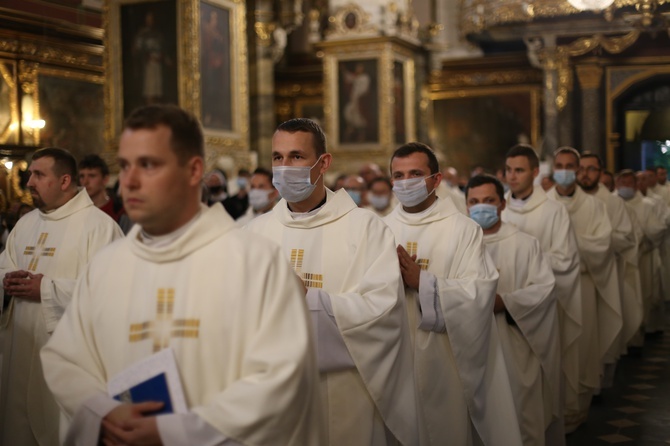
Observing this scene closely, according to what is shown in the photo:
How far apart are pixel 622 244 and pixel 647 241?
3.04 m

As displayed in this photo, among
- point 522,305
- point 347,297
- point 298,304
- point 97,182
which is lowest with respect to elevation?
point 522,305

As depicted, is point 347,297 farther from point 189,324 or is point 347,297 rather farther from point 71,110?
point 71,110

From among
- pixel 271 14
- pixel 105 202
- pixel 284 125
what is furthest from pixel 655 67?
pixel 284 125

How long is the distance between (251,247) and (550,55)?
18877mm

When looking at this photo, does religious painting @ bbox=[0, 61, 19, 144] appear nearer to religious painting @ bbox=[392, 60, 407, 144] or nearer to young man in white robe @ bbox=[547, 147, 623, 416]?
religious painting @ bbox=[392, 60, 407, 144]

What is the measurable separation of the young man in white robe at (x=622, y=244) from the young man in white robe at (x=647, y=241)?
190 cm

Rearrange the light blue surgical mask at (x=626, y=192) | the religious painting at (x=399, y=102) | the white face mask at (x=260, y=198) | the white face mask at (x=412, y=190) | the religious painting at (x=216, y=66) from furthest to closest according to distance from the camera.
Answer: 1. the religious painting at (x=399, y=102)
2. the religious painting at (x=216, y=66)
3. the light blue surgical mask at (x=626, y=192)
4. the white face mask at (x=260, y=198)
5. the white face mask at (x=412, y=190)

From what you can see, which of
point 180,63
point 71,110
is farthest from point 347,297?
point 71,110

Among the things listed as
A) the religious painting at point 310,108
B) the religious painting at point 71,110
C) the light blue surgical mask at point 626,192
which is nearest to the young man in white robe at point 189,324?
the light blue surgical mask at point 626,192

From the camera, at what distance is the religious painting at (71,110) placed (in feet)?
54.5

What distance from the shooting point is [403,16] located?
65.4 feet

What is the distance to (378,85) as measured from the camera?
64.8 feet

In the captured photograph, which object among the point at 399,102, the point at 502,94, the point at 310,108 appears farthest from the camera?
the point at 502,94

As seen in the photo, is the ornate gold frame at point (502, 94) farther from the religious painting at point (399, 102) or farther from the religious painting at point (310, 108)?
the religious painting at point (310, 108)
